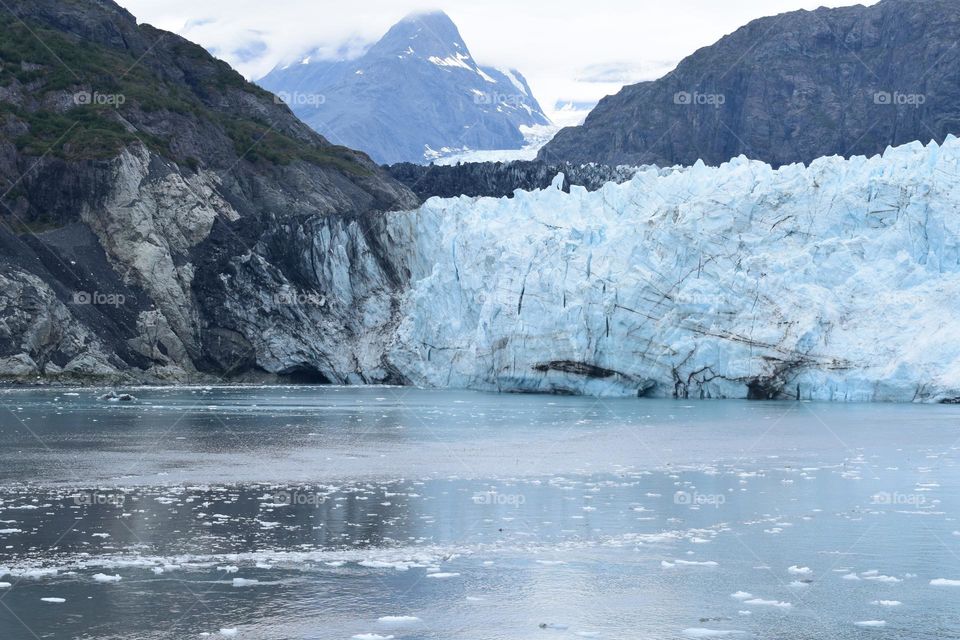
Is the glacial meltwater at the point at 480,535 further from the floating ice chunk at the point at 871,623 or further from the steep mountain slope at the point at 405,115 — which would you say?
the steep mountain slope at the point at 405,115

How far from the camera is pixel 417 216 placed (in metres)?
60.0

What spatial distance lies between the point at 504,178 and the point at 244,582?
6931 centimetres

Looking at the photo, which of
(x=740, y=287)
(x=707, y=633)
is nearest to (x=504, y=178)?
(x=740, y=287)

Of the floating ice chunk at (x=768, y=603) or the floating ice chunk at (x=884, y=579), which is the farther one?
the floating ice chunk at (x=884, y=579)

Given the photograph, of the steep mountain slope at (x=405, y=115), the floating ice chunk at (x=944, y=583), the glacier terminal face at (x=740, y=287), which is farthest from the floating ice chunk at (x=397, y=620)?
the steep mountain slope at (x=405, y=115)

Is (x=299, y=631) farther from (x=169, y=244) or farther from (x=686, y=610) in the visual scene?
(x=169, y=244)

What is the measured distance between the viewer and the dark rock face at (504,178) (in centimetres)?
7706

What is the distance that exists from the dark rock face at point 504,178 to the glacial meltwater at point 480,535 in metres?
48.7

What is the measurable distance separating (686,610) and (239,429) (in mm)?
22305

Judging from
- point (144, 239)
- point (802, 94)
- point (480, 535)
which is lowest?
point (480, 535)

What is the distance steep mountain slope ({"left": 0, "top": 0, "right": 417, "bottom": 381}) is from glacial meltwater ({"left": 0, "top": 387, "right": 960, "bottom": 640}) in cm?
2703

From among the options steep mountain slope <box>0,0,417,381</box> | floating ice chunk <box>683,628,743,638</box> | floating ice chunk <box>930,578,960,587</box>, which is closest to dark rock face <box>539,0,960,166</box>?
steep mountain slope <box>0,0,417,381</box>

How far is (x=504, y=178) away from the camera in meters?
80.2

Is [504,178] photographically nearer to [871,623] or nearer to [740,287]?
[740,287]
